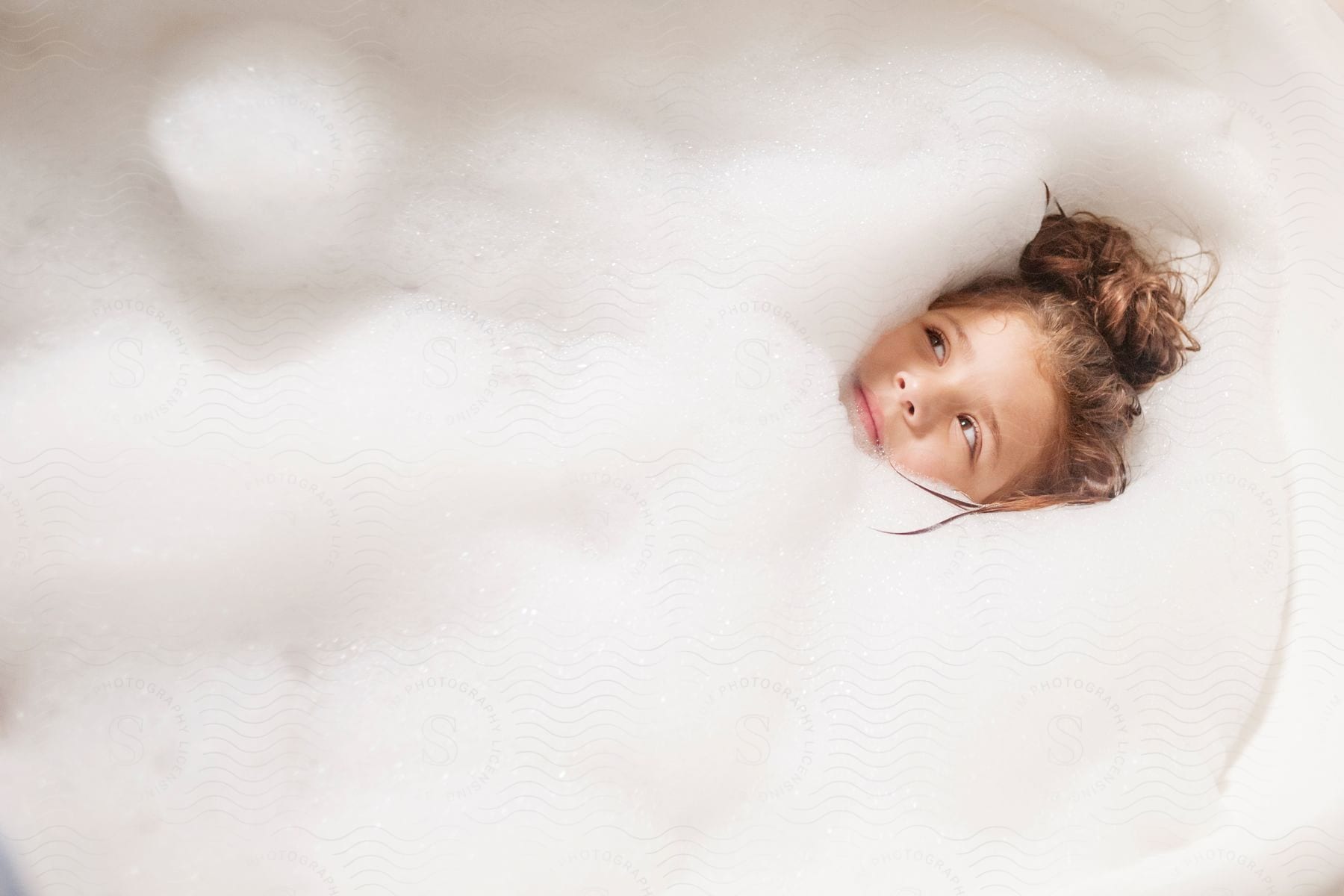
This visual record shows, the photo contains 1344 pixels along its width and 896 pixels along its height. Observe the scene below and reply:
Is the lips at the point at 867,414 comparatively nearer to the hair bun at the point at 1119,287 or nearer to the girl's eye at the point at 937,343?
the girl's eye at the point at 937,343

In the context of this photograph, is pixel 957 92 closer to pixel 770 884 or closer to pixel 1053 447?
pixel 1053 447

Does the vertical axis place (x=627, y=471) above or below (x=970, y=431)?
below

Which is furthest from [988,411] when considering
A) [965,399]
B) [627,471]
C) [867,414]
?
[627,471]

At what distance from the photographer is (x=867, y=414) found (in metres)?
0.95

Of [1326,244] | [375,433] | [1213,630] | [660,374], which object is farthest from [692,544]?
[1326,244]

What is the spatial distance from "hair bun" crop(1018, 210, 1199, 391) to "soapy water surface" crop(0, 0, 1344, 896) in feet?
0.11

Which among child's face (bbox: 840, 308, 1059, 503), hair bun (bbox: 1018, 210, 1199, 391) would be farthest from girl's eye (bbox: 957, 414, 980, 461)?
hair bun (bbox: 1018, 210, 1199, 391)

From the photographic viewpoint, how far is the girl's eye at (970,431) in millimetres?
894

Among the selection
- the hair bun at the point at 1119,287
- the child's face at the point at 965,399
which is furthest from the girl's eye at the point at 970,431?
the hair bun at the point at 1119,287

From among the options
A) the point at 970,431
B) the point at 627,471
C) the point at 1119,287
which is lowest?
the point at 627,471

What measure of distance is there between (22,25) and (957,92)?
0.90 meters

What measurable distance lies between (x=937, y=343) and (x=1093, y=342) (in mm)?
162

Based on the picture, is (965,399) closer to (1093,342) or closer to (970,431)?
(970,431)

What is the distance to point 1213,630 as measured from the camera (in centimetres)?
89
